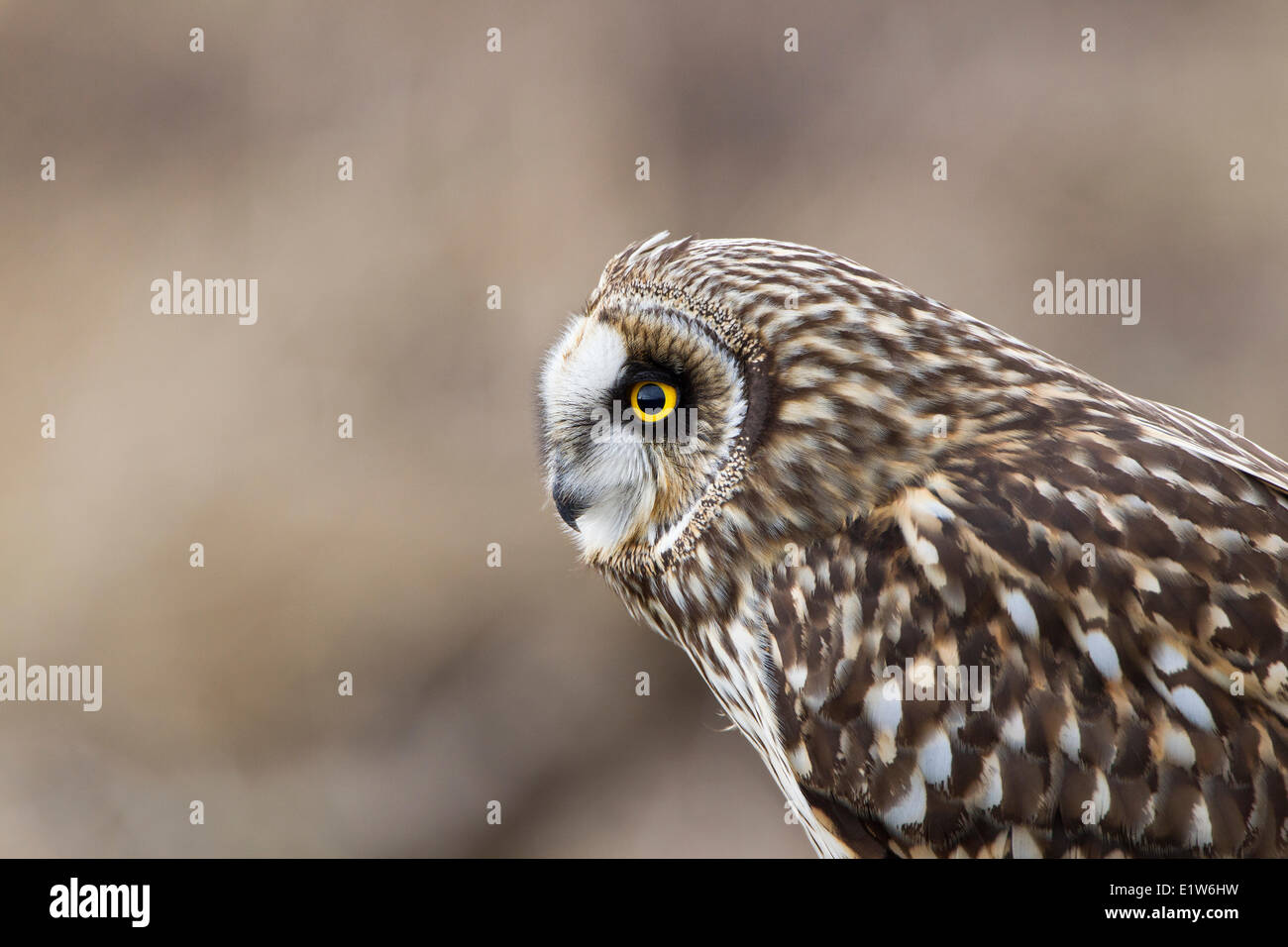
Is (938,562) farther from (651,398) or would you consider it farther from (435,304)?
(435,304)

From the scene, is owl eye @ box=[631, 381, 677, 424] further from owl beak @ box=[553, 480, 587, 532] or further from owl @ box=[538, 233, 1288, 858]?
owl beak @ box=[553, 480, 587, 532]

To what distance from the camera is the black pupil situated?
1.87 metres

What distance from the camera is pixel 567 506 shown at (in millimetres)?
2117

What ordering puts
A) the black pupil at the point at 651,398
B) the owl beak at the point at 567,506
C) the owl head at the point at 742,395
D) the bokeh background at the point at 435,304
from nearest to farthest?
the owl head at the point at 742,395
the black pupil at the point at 651,398
the owl beak at the point at 567,506
the bokeh background at the point at 435,304

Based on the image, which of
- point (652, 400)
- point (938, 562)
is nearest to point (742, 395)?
point (652, 400)

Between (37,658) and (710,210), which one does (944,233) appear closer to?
(710,210)

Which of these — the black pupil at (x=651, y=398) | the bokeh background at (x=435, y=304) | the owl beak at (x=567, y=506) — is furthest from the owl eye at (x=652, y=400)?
the bokeh background at (x=435, y=304)

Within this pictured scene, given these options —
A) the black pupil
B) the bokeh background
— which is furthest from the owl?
the bokeh background

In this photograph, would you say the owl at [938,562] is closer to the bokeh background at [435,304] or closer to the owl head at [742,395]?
the owl head at [742,395]

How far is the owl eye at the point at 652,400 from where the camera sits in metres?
1.86

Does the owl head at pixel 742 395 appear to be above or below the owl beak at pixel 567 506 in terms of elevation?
above

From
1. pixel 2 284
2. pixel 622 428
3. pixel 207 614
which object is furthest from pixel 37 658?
pixel 622 428

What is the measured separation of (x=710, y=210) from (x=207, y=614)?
289 centimetres
